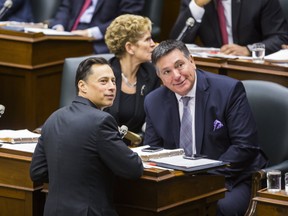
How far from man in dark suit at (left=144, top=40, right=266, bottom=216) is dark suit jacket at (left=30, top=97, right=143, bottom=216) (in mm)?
718

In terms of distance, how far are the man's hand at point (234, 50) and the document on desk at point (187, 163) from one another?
165cm

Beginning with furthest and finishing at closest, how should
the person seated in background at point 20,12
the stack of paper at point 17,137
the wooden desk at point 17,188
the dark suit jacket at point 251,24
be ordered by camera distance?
the person seated in background at point 20,12 → the dark suit jacket at point 251,24 → the stack of paper at point 17,137 → the wooden desk at point 17,188

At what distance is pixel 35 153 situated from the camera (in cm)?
376

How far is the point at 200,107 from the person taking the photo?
431 cm

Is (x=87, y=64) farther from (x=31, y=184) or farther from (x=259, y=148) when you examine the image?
(x=259, y=148)

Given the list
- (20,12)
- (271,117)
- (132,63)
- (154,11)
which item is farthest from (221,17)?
(20,12)

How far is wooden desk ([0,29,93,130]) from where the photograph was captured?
5598 mm

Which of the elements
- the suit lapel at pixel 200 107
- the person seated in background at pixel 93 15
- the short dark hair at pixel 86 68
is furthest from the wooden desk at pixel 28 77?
the short dark hair at pixel 86 68

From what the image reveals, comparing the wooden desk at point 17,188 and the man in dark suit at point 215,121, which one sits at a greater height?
the man in dark suit at point 215,121

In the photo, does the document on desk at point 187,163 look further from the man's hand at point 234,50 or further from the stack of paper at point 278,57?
the man's hand at point 234,50

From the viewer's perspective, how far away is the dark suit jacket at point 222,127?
166 inches

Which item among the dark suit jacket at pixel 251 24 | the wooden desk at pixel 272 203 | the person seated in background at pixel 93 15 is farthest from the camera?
the person seated in background at pixel 93 15

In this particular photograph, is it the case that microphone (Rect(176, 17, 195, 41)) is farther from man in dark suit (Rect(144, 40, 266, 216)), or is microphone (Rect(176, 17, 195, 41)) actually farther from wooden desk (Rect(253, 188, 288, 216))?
wooden desk (Rect(253, 188, 288, 216))

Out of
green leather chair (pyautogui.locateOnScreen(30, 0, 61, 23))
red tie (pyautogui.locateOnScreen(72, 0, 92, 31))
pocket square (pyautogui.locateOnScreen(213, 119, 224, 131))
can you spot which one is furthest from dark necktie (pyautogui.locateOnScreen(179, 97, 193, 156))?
green leather chair (pyautogui.locateOnScreen(30, 0, 61, 23))
